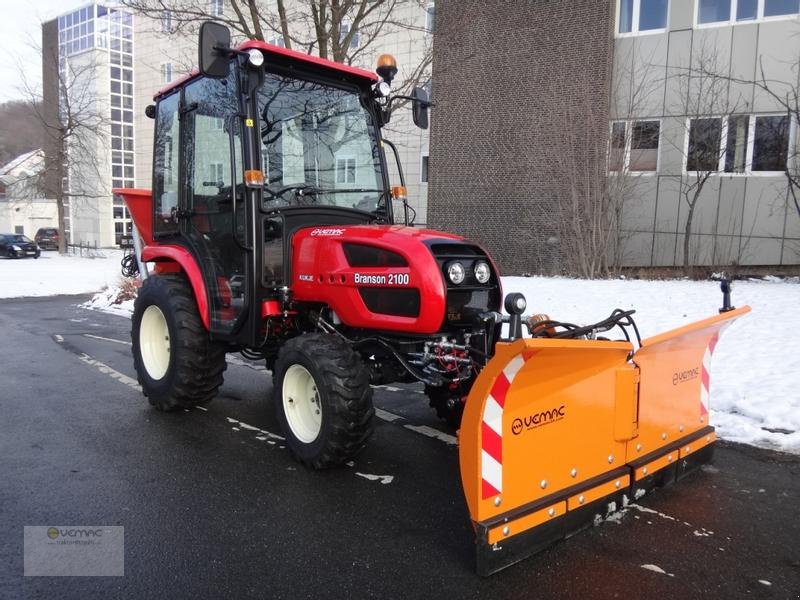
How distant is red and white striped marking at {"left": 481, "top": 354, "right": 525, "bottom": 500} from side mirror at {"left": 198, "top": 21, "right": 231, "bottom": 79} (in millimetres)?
2677

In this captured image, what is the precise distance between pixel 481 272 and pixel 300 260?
1.33 metres

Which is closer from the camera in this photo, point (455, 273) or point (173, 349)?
point (455, 273)

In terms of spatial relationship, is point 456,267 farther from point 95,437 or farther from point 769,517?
point 95,437

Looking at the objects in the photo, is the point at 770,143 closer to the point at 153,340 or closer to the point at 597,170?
the point at 597,170

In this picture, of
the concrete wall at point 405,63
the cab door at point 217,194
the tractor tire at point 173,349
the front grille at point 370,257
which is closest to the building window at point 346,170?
the cab door at point 217,194

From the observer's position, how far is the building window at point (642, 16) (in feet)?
55.4

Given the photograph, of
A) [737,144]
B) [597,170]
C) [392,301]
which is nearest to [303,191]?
[392,301]

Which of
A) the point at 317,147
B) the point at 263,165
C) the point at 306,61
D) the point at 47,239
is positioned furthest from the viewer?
the point at 47,239

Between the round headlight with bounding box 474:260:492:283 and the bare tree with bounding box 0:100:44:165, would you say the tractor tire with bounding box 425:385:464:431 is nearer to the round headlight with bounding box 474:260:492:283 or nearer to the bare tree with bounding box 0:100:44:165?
the round headlight with bounding box 474:260:492:283

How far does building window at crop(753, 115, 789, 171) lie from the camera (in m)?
15.4

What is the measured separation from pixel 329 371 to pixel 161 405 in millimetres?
2331

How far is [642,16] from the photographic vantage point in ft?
56.0

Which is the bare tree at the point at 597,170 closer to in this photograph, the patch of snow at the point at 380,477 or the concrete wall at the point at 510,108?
the concrete wall at the point at 510,108

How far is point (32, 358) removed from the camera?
26.5 ft
